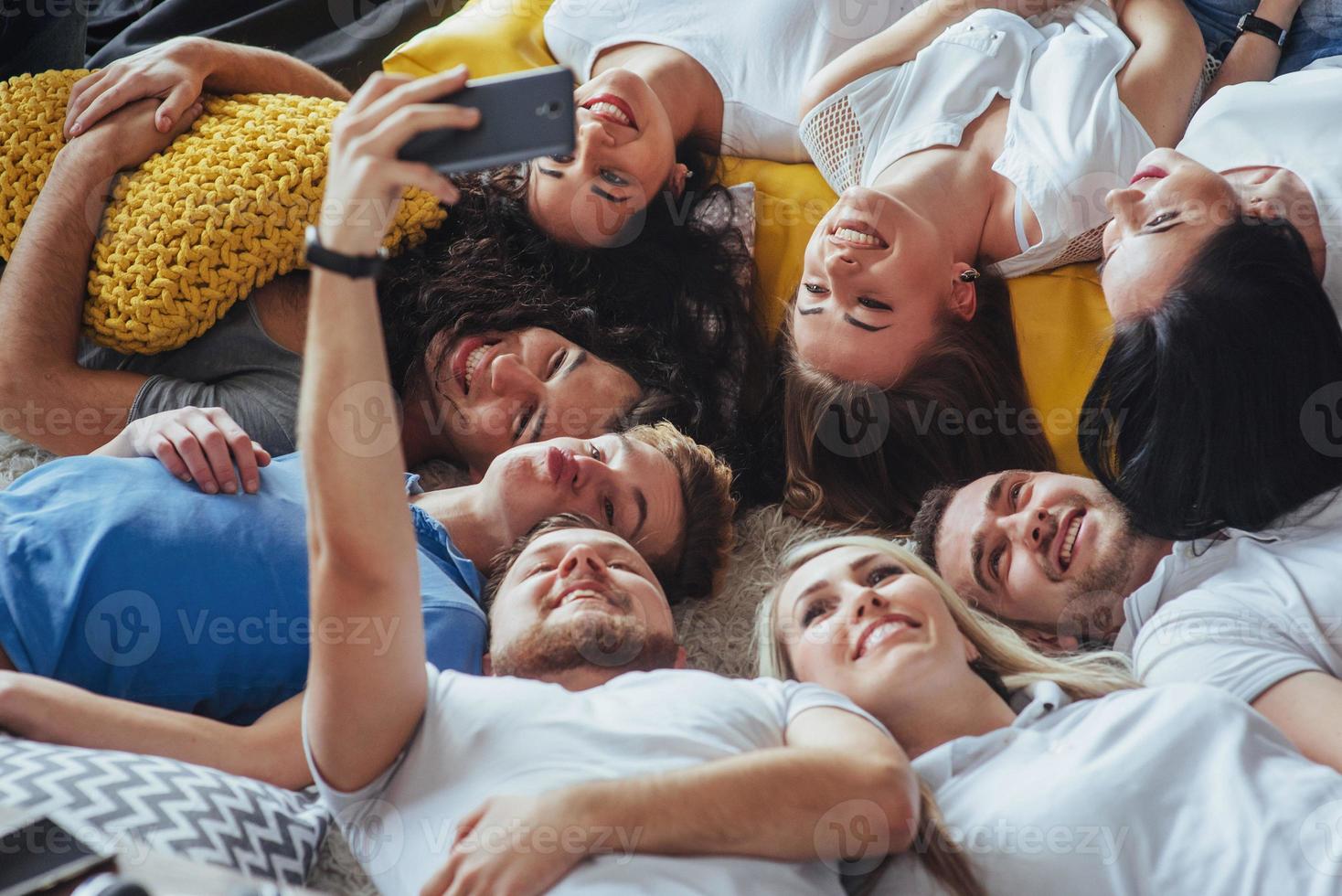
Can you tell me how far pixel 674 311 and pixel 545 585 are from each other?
0.57 m

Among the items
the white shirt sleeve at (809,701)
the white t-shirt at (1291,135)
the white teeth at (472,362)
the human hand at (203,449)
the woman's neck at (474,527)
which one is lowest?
the woman's neck at (474,527)

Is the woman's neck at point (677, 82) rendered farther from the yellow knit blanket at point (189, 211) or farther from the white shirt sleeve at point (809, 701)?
the white shirt sleeve at point (809, 701)

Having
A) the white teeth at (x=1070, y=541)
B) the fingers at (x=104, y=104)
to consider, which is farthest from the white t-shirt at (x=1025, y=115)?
the fingers at (x=104, y=104)

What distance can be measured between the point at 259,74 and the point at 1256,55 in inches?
51.3

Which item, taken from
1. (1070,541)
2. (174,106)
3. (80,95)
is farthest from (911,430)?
(80,95)

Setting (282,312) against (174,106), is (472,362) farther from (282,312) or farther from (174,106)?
(174,106)

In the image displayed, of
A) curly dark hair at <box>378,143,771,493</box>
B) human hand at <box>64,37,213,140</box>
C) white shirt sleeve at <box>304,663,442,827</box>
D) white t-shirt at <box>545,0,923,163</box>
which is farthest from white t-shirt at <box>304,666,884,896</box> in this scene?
white t-shirt at <box>545,0,923,163</box>

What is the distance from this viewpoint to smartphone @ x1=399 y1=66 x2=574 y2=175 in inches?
30.6

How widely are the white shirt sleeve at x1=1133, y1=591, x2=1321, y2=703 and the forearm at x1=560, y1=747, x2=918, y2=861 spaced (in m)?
0.33

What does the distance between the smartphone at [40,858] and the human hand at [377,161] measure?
1.38ft

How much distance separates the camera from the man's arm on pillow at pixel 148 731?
91 cm

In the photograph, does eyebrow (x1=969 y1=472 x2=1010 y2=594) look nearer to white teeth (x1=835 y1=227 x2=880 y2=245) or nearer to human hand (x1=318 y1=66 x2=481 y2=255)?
white teeth (x1=835 y1=227 x2=880 y2=245)

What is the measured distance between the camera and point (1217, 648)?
0.98 m

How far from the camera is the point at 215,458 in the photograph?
3.63 feet
